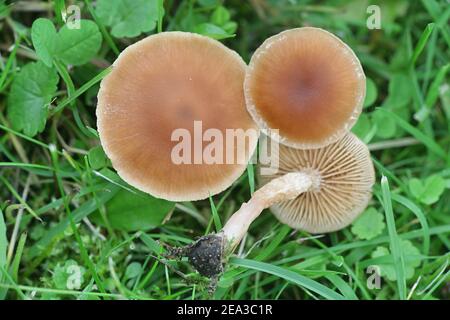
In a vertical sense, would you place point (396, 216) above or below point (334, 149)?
below

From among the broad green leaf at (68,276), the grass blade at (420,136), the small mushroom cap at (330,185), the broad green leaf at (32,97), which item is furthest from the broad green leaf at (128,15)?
the grass blade at (420,136)

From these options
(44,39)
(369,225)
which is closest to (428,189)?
(369,225)

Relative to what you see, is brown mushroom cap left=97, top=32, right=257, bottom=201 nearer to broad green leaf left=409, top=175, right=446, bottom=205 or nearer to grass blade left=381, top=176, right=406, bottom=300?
grass blade left=381, top=176, right=406, bottom=300

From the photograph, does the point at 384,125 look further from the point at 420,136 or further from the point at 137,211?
the point at 137,211

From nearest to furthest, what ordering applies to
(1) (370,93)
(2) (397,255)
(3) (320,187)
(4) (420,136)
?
(2) (397,255) → (3) (320,187) → (4) (420,136) → (1) (370,93)

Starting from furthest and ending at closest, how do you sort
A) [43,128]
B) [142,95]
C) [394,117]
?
1. [394,117]
2. [43,128]
3. [142,95]
